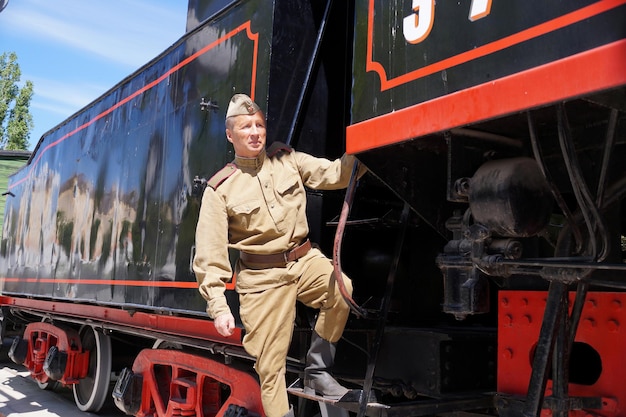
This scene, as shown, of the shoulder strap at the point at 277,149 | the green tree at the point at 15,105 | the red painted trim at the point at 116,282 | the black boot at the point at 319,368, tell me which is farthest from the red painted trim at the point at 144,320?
the green tree at the point at 15,105

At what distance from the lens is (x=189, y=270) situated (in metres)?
2.97

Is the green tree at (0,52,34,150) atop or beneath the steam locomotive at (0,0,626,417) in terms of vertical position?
atop

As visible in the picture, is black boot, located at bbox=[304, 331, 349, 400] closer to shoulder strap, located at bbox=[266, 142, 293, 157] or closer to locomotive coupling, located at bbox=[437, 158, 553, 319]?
locomotive coupling, located at bbox=[437, 158, 553, 319]

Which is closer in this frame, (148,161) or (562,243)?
(562,243)

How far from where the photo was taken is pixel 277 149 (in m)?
2.40

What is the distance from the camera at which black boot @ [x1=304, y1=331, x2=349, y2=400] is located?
7.20ft

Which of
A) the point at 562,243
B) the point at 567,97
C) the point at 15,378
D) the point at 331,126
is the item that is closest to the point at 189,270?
the point at 331,126

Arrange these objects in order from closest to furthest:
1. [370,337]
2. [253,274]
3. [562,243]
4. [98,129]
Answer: [562,243] < [253,274] < [370,337] < [98,129]

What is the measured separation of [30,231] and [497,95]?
6.06 meters

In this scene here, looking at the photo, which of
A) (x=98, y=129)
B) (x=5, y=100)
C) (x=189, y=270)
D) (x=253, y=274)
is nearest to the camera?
(x=253, y=274)

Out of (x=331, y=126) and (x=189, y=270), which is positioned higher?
(x=331, y=126)

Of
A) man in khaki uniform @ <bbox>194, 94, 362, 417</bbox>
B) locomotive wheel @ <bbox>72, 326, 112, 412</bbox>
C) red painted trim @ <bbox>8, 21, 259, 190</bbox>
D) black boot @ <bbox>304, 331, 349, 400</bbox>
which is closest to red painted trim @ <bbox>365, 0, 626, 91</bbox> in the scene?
man in khaki uniform @ <bbox>194, 94, 362, 417</bbox>

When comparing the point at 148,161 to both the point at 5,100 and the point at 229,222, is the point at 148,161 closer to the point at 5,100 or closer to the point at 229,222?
the point at 229,222

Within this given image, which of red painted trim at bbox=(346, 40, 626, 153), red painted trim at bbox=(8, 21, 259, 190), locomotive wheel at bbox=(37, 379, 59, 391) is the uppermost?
red painted trim at bbox=(8, 21, 259, 190)
